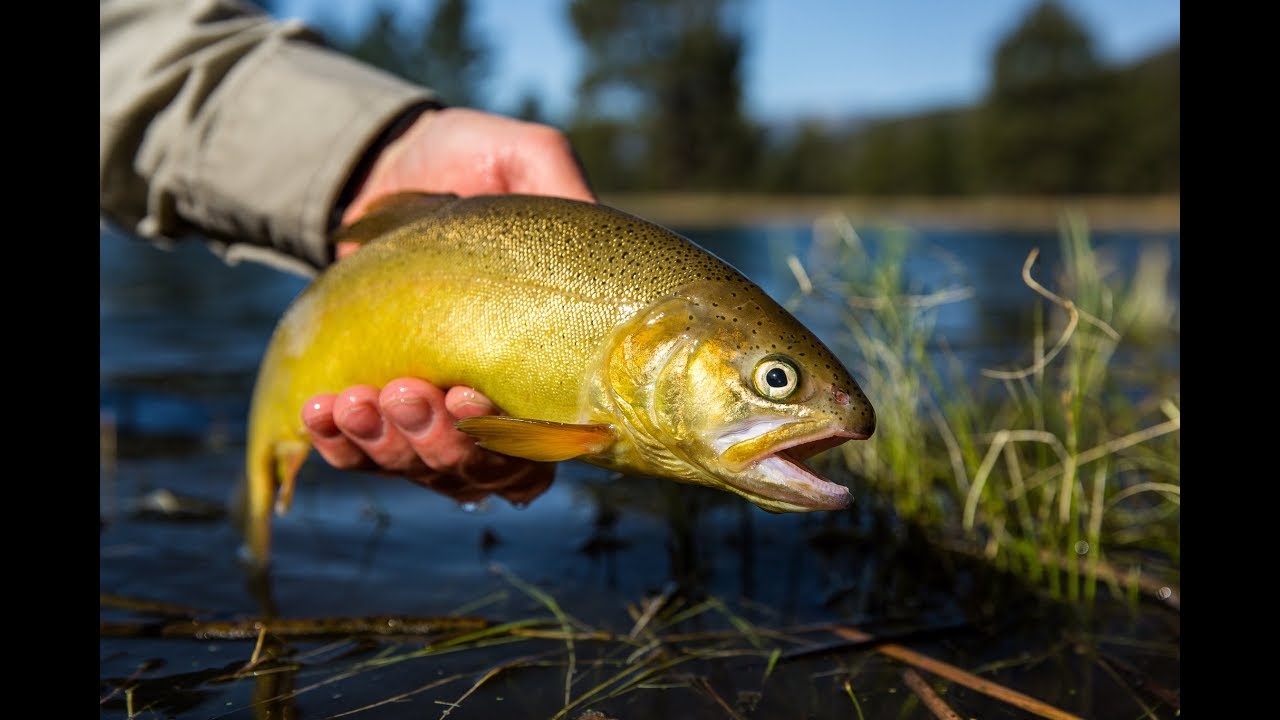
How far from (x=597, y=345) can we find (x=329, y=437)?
102 cm

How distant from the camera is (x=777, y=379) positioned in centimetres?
226

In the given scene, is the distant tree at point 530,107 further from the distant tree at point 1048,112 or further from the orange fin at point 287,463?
the orange fin at point 287,463

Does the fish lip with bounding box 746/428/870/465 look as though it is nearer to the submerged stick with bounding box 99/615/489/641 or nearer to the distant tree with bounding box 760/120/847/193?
the submerged stick with bounding box 99/615/489/641

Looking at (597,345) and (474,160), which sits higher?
(474,160)

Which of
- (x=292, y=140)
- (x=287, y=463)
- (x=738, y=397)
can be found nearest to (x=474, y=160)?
(x=292, y=140)

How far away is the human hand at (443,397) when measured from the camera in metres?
2.74

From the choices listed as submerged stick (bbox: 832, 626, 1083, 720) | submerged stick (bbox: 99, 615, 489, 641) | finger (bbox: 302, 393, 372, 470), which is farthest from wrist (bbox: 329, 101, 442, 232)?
submerged stick (bbox: 832, 626, 1083, 720)

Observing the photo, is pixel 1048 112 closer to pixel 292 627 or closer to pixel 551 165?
pixel 551 165

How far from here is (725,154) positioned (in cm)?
7462

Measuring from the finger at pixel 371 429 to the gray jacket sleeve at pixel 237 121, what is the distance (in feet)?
3.32

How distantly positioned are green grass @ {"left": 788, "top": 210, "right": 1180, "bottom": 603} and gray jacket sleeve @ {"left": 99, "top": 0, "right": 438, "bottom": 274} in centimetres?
177

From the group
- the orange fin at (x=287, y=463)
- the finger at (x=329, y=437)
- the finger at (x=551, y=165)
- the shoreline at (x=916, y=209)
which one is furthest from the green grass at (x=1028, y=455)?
the shoreline at (x=916, y=209)

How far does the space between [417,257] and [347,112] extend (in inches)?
46.7
